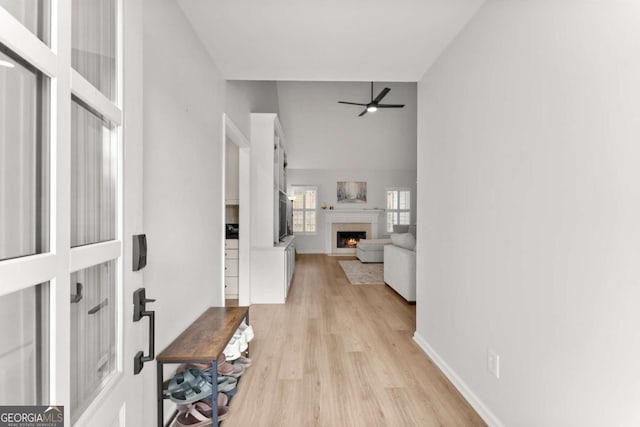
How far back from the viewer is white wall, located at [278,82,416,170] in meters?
7.44

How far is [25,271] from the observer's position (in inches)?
24.9

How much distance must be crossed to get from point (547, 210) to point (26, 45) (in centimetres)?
177

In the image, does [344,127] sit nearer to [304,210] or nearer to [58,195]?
[304,210]

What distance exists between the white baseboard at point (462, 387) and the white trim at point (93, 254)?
6.68 ft

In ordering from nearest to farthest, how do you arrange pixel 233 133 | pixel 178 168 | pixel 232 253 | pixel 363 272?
pixel 178 168 → pixel 233 133 → pixel 232 253 → pixel 363 272

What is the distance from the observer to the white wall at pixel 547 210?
→ 3.67 ft

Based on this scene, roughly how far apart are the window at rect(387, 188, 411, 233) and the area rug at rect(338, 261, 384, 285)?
2.39 metres

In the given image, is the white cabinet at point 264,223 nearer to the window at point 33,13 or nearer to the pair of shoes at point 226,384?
the pair of shoes at point 226,384

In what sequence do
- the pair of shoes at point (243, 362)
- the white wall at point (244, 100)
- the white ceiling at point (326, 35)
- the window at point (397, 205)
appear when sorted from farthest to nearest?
1. the window at point (397, 205)
2. the white wall at point (244, 100)
3. the pair of shoes at point (243, 362)
4. the white ceiling at point (326, 35)

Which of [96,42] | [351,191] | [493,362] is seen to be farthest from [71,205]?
[351,191]

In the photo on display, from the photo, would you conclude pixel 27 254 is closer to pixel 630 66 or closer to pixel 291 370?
pixel 630 66

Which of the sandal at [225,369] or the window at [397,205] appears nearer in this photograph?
the sandal at [225,369]

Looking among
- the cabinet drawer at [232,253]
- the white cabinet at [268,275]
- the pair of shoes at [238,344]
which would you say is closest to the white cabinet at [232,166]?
the cabinet drawer at [232,253]

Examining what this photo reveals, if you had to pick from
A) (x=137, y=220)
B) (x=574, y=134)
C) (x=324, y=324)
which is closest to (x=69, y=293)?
(x=137, y=220)
